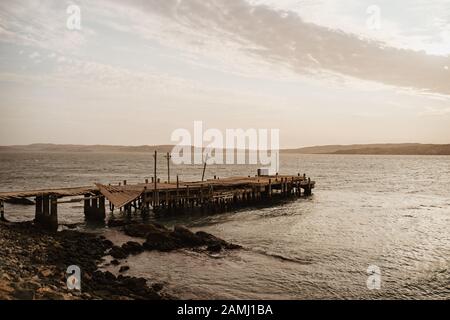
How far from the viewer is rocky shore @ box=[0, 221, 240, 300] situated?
12523 millimetres

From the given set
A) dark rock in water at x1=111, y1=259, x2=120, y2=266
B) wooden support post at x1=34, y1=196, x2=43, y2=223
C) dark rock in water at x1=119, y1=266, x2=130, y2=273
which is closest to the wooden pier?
wooden support post at x1=34, y1=196, x2=43, y2=223

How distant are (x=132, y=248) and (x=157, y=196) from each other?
10.8 meters

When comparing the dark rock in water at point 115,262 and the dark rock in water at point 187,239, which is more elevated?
the dark rock in water at point 187,239

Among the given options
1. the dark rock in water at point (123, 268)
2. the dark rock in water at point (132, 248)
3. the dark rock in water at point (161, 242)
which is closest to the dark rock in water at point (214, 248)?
the dark rock in water at point (161, 242)

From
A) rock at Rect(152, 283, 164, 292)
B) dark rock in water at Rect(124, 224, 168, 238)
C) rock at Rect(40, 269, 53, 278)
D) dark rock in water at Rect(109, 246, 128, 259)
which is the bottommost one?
rock at Rect(152, 283, 164, 292)

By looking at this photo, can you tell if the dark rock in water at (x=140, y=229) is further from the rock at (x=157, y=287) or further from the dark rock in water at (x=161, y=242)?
the rock at (x=157, y=287)

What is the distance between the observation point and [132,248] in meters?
20.9

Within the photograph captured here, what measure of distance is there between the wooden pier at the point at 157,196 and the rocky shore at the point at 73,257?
2156mm

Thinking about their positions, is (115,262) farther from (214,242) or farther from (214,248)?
(214,242)

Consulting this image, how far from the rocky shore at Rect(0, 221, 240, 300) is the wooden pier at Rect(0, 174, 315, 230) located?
2.16 m

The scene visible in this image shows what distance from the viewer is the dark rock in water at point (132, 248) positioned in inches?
813

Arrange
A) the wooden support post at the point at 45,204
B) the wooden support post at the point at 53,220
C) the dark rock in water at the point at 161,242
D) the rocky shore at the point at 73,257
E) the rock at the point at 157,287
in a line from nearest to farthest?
the rocky shore at the point at 73,257 < the rock at the point at 157,287 < the dark rock in water at the point at 161,242 < the wooden support post at the point at 53,220 < the wooden support post at the point at 45,204

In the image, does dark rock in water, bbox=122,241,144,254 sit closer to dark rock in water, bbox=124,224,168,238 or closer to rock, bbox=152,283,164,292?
dark rock in water, bbox=124,224,168,238
